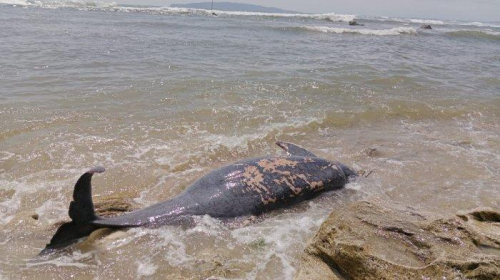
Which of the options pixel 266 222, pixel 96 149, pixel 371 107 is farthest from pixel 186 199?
pixel 371 107

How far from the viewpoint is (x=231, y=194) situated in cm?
430

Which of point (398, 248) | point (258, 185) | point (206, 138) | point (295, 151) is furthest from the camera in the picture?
point (206, 138)

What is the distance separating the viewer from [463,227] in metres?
3.10

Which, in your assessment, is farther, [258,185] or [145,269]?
[258,185]

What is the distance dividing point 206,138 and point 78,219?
3.27 m

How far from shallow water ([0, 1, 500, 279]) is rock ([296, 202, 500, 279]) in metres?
0.51

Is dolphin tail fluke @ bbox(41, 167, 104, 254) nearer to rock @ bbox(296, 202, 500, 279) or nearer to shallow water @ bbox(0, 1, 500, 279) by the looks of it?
shallow water @ bbox(0, 1, 500, 279)

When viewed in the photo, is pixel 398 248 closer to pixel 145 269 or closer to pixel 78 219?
pixel 145 269

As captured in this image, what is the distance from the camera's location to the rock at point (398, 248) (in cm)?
259

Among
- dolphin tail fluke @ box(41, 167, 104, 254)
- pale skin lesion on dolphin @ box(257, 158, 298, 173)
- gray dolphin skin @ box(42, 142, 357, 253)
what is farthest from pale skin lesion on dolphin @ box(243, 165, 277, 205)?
dolphin tail fluke @ box(41, 167, 104, 254)

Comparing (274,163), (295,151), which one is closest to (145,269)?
Answer: (274,163)

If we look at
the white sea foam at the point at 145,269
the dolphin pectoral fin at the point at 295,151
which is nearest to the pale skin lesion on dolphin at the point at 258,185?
the dolphin pectoral fin at the point at 295,151

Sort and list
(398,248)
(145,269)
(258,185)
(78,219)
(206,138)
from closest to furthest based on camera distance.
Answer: (398,248), (145,269), (78,219), (258,185), (206,138)

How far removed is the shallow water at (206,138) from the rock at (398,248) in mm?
507
